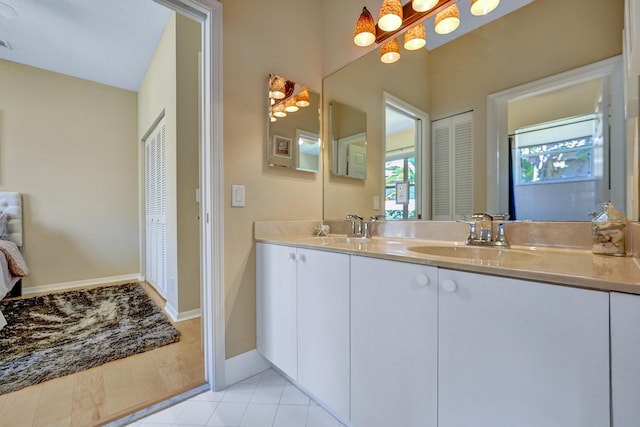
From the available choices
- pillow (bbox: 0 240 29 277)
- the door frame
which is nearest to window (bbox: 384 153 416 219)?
the door frame

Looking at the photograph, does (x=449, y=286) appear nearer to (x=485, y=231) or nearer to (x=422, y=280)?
(x=422, y=280)

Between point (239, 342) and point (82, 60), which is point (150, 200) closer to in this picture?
point (82, 60)

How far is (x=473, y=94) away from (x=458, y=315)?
→ 1.04 meters

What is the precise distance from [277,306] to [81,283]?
3.40 metres

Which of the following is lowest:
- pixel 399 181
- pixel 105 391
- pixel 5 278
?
pixel 105 391

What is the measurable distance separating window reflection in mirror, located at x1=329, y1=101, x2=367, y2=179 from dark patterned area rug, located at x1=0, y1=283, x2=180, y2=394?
5.65ft

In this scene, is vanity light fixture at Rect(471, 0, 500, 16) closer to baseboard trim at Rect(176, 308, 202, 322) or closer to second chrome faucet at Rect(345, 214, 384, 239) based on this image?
second chrome faucet at Rect(345, 214, 384, 239)

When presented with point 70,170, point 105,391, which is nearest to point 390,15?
point 105,391

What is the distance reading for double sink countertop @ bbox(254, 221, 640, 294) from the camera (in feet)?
1.79

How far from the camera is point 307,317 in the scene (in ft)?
3.89

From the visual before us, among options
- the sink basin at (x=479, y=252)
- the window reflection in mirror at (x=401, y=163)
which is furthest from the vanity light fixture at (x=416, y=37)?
the sink basin at (x=479, y=252)

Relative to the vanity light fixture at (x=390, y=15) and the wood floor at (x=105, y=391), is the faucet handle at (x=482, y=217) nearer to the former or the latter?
the vanity light fixture at (x=390, y=15)

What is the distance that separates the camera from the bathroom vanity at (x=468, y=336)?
0.52 meters

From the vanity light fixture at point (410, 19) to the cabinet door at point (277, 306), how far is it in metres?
1.27
